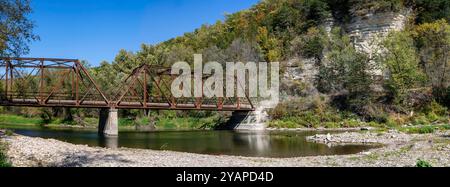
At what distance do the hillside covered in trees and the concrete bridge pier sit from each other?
17714 millimetres

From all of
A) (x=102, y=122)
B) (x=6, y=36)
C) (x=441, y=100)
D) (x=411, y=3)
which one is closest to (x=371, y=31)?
(x=411, y=3)

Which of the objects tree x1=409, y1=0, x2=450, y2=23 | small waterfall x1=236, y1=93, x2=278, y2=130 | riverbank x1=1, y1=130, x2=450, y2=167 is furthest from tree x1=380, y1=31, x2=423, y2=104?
riverbank x1=1, y1=130, x2=450, y2=167

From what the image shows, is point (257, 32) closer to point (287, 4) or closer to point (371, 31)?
point (287, 4)

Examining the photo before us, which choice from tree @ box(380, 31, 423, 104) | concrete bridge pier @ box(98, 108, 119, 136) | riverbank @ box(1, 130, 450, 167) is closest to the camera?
riverbank @ box(1, 130, 450, 167)

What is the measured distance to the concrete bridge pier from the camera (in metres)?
45.0

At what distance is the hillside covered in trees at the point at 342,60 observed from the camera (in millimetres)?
53062

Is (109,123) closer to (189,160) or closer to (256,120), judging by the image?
(256,120)

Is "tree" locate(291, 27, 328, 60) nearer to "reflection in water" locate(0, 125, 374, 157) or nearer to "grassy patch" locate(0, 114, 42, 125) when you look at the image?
"reflection in water" locate(0, 125, 374, 157)

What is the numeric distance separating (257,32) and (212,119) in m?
33.8

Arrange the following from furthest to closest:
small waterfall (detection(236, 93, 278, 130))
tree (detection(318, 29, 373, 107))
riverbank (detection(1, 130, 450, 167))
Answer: small waterfall (detection(236, 93, 278, 130)) → tree (detection(318, 29, 373, 107)) → riverbank (detection(1, 130, 450, 167))

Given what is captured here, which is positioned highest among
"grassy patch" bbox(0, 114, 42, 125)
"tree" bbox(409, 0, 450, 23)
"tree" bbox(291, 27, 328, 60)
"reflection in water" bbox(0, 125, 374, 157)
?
"tree" bbox(409, 0, 450, 23)

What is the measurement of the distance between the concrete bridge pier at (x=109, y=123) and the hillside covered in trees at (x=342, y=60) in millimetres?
17714
